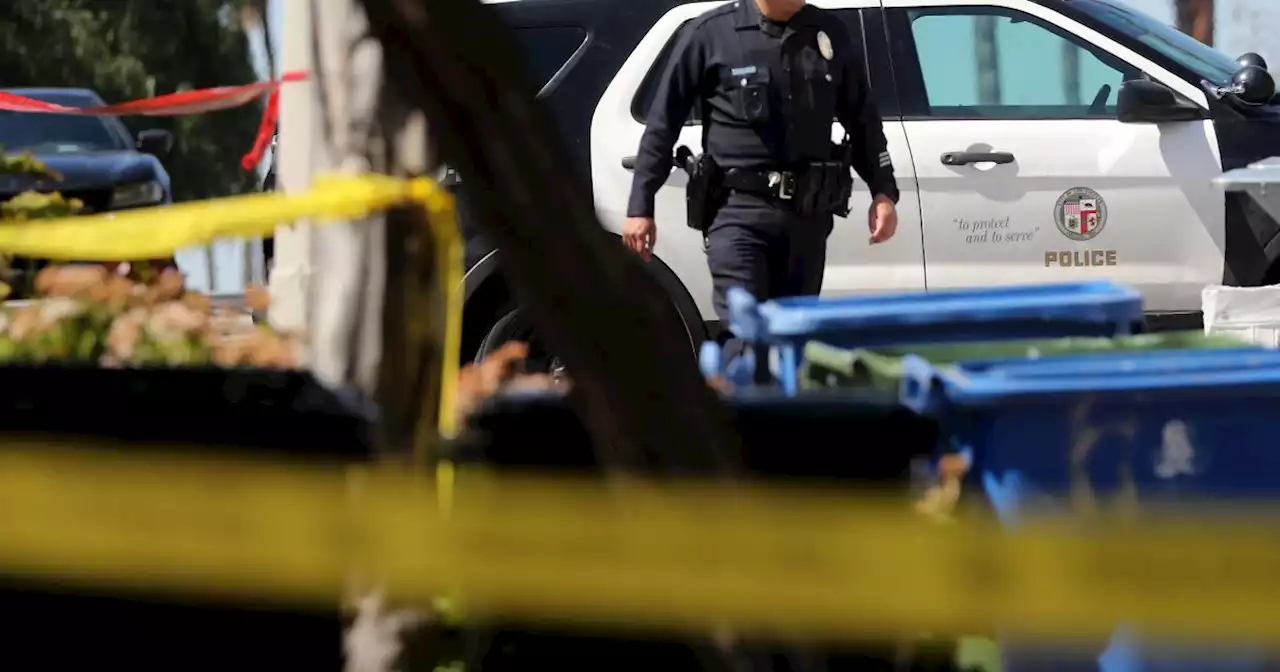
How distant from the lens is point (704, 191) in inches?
168

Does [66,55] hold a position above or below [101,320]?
above

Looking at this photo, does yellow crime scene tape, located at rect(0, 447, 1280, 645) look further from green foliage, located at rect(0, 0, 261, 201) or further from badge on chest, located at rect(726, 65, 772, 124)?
green foliage, located at rect(0, 0, 261, 201)

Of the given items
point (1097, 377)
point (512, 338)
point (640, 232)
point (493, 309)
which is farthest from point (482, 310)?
point (1097, 377)

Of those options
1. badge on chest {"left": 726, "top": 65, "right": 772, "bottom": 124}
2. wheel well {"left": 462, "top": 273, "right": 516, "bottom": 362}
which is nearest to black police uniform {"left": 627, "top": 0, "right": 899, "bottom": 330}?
badge on chest {"left": 726, "top": 65, "right": 772, "bottom": 124}

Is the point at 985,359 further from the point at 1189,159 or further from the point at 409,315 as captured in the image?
the point at 1189,159

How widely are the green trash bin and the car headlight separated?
7.95 m

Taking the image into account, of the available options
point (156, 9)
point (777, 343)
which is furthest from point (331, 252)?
point (156, 9)

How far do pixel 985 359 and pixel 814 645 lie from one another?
95cm

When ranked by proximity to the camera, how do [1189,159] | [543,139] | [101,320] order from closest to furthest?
1. [543,139]
2. [101,320]
3. [1189,159]

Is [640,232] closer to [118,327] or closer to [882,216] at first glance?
[882,216]

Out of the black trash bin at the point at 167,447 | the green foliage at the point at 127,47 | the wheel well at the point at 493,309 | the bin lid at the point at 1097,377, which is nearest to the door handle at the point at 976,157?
the wheel well at the point at 493,309

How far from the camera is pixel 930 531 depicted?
73.2 inches

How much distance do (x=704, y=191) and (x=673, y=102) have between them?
27 centimetres

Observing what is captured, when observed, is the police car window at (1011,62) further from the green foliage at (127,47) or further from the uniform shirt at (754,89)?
the green foliage at (127,47)
